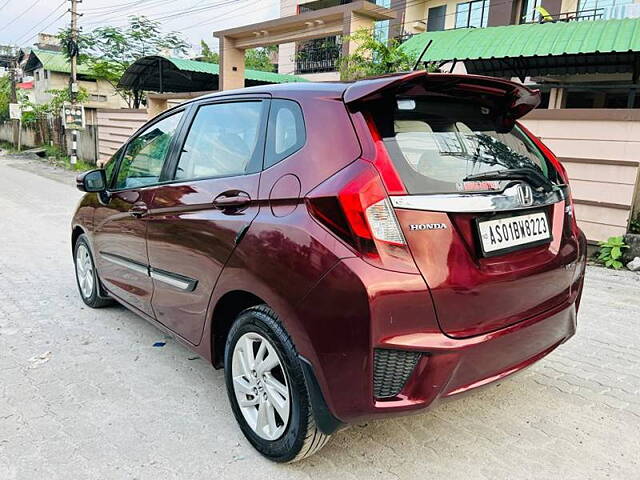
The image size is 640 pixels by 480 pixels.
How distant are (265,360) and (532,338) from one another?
1195 mm

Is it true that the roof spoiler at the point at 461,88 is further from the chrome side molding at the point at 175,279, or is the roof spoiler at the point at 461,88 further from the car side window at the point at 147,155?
the car side window at the point at 147,155

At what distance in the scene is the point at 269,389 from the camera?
2318 mm

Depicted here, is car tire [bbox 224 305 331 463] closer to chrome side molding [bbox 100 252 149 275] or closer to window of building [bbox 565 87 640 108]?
chrome side molding [bbox 100 252 149 275]

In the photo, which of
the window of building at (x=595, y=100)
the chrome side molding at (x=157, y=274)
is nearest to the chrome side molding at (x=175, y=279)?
the chrome side molding at (x=157, y=274)

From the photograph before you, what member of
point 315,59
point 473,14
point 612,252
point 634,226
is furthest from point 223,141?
point 315,59

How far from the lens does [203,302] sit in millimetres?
2658

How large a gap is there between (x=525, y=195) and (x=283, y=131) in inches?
43.7

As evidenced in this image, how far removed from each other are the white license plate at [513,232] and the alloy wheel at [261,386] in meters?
1.01

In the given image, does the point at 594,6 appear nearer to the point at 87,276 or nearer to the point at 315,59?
the point at 315,59

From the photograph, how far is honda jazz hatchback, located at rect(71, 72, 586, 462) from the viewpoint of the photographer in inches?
74.5

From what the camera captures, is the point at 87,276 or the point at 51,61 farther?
the point at 51,61

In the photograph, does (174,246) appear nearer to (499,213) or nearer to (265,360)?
(265,360)

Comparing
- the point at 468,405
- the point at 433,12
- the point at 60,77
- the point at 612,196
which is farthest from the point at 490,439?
the point at 60,77

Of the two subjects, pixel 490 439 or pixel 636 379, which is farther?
pixel 636 379
